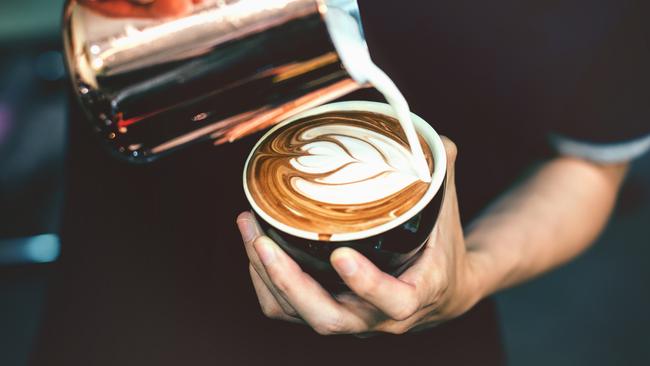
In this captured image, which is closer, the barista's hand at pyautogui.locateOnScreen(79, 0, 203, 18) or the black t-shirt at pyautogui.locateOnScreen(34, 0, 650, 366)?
the barista's hand at pyautogui.locateOnScreen(79, 0, 203, 18)

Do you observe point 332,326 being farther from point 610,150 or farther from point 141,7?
point 610,150

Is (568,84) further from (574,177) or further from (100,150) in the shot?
(100,150)

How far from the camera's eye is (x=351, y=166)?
0.58 metres

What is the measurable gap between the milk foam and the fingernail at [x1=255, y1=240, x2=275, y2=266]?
0.08 m

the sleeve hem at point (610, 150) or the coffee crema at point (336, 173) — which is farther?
the sleeve hem at point (610, 150)

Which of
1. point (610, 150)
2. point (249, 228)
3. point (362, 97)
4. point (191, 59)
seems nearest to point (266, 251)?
point (249, 228)

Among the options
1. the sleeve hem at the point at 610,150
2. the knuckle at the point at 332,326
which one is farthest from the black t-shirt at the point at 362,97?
the knuckle at the point at 332,326

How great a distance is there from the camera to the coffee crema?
0.51m

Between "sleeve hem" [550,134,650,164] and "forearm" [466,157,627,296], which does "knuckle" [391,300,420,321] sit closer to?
A: "forearm" [466,157,627,296]

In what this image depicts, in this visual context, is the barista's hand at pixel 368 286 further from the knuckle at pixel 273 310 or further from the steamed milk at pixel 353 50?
the steamed milk at pixel 353 50

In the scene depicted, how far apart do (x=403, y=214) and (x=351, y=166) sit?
116mm

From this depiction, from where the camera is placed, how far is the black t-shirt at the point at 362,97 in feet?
2.20

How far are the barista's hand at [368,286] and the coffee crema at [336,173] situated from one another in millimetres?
33

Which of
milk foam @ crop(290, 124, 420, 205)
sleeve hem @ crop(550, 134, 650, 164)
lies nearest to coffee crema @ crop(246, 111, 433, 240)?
milk foam @ crop(290, 124, 420, 205)
